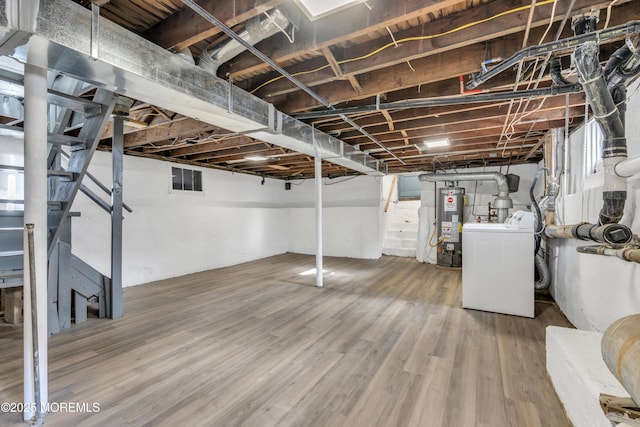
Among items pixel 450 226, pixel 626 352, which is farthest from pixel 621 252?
pixel 450 226

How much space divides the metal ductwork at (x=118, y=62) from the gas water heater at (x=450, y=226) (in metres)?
4.92

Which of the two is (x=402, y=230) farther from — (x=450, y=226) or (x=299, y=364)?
(x=299, y=364)

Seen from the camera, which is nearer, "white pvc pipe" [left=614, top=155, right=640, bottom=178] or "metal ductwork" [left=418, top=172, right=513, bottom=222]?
"white pvc pipe" [left=614, top=155, right=640, bottom=178]

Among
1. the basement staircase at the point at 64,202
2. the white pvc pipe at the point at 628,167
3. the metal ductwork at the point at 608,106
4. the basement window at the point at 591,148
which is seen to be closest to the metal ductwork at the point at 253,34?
the basement staircase at the point at 64,202

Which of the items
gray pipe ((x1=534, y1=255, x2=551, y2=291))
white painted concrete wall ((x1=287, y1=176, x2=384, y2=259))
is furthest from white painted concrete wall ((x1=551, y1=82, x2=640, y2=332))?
white painted concrete wall ((x1=287, y1=176, x2=384, y2=259))

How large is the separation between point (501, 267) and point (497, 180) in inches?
120

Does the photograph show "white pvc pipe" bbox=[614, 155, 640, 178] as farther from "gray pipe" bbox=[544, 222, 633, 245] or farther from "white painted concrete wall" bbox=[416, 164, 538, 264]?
"white painted concrete wall" bbox=[416, 164, 538, 264]

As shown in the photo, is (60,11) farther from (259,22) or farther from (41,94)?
(259,22)

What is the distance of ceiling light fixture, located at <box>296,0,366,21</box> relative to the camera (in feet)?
5.04

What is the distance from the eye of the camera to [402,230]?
26.3ft

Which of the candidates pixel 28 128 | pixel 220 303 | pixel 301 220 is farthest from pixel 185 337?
pixel 301 220

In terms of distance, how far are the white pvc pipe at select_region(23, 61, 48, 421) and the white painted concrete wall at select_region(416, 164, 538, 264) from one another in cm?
675

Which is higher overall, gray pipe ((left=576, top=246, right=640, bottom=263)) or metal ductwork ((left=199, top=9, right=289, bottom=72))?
metal ductwork ((left=199, top=9, right=289, bottom=72))

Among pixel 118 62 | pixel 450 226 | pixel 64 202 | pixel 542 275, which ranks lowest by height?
pixel 542 275
